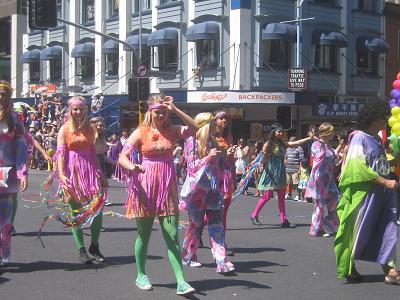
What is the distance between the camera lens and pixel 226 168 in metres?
8.61

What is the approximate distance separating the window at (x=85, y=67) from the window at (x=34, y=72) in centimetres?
441

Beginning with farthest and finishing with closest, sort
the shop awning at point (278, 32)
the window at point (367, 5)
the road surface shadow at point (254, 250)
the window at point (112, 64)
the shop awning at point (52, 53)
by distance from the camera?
the shop awning at point (52, 53) < the window at point (112, 64) < the window at point (367, 5) < the shop awning at point (278, 32) < the road surface shadow at point (254, 250)

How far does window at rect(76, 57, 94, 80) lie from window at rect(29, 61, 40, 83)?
4414 mm

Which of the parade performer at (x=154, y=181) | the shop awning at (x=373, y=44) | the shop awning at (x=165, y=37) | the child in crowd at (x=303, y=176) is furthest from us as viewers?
the shop awning at (x=373, y=44)

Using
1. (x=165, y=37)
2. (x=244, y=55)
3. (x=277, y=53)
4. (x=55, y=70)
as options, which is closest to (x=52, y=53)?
(x=55, y=70)

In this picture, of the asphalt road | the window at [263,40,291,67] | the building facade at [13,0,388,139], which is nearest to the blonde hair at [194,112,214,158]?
the asphalt road

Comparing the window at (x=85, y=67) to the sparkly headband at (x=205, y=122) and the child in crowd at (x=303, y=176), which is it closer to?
the child in crowd at (x=303, y=176)

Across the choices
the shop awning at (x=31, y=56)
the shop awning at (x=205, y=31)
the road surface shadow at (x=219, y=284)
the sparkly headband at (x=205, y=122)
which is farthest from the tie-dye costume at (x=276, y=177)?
the shop awning at (x=31, y=56)

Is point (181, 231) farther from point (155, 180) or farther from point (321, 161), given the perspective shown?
point (155, 180)

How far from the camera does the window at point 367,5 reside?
3175 cm

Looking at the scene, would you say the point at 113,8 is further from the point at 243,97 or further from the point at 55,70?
the point at 243,97

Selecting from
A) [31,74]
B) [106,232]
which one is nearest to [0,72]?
[31,74]

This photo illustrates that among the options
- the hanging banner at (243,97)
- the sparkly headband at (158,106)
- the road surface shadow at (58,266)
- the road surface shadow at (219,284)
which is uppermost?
the hanging banner at (243,97)

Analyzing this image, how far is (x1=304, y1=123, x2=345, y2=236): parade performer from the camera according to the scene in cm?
1051
